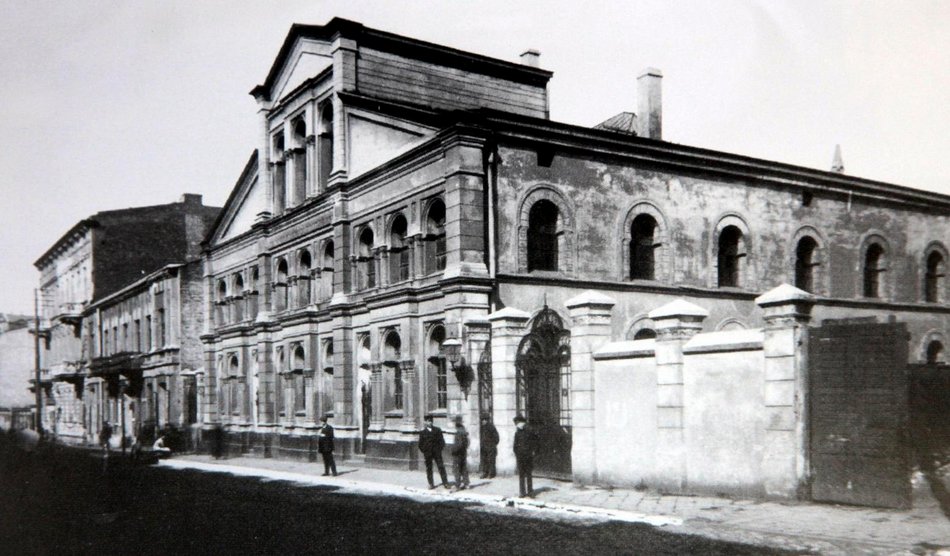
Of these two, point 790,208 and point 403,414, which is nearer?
point 403,414

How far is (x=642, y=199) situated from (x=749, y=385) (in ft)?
34.5

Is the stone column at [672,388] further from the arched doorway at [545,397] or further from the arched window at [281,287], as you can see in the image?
the arched window at [281,287]

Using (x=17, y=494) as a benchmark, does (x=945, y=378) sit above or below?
above

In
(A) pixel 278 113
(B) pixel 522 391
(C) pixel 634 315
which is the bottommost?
(B) pixel 522 391

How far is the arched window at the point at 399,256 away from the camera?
911 inches

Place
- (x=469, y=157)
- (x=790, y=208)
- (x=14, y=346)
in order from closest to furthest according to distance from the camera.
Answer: (x=469, y=157), (x=790, y=208), (x=14, y=346)

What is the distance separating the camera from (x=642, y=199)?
23.4 metres

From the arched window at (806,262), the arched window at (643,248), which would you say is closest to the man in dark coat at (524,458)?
the arched window at (643,248)

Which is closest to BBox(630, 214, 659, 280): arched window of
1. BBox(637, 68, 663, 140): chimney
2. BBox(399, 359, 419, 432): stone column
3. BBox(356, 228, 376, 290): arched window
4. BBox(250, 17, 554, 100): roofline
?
BBox(637, 68, 663, 140): chimney

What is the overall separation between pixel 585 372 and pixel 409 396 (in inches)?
267

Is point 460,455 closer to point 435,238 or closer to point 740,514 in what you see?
point 740,514

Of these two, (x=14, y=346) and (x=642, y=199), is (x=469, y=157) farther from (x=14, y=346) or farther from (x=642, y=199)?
(x=14, y=346)

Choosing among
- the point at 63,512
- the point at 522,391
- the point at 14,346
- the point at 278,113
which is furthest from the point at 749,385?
the point at 14,346

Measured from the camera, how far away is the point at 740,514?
39.8 ft
